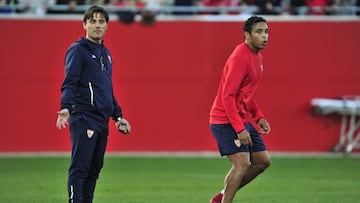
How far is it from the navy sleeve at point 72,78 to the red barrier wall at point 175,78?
11732mm

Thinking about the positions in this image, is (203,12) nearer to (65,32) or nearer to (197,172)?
(65,32)

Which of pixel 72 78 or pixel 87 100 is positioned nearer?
pixel 72 78

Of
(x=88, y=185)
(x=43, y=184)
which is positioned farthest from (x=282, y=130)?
(x=88, y=185)

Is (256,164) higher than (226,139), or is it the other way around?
(226,139)

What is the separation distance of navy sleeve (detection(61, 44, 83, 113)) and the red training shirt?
1.64 meters

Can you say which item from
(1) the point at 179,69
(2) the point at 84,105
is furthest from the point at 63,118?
(1) the point at 179,69

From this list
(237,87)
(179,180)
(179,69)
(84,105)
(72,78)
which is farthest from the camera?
(179,69)

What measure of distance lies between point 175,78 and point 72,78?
12440mm

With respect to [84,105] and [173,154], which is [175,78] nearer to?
[173,154]

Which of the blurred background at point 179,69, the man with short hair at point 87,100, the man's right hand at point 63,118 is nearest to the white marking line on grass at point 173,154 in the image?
the blurred background at point 179,69

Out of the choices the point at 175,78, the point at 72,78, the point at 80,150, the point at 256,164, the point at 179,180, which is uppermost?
the point at 72,78

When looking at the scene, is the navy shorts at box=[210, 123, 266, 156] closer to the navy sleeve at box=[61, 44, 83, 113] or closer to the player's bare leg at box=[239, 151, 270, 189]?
the player's bare leg at box=[239, 151, 270, 189]

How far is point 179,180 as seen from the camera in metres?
16.0

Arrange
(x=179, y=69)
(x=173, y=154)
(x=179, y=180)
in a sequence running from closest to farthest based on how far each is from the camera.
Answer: (x=179, y=180) → (x=173, y=154) → (x=179, y=69)
